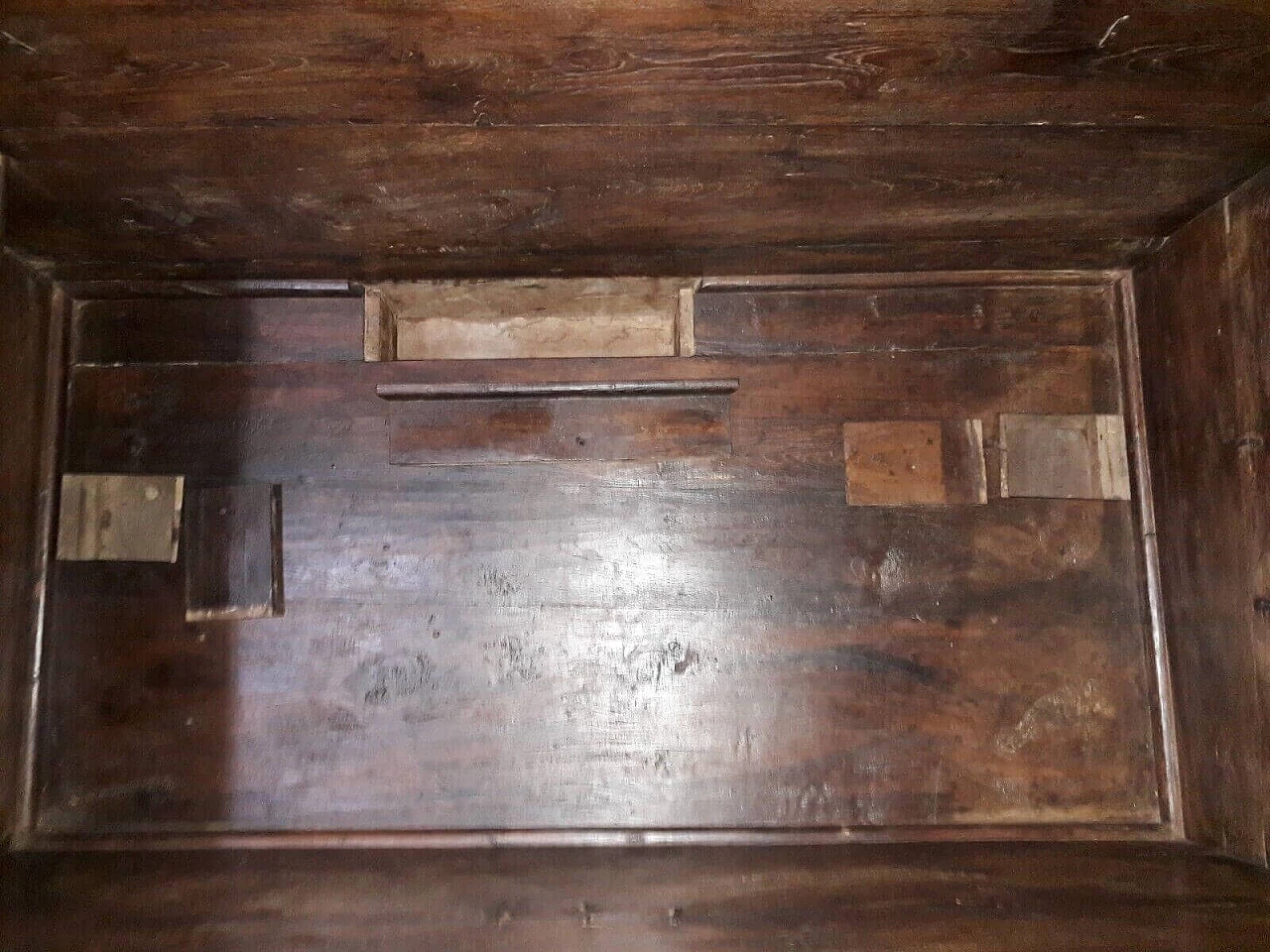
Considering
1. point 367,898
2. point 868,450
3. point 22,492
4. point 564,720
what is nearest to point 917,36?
point 868,450

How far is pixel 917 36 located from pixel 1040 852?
131 centimetres

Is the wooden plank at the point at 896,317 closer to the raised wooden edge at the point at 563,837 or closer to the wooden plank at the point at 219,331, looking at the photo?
the wooden plank at the point at 219,331

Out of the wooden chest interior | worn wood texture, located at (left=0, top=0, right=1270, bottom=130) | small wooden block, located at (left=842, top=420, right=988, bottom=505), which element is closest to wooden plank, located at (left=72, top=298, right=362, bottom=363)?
the wooden chest interior

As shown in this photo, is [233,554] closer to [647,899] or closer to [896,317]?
[647,899]

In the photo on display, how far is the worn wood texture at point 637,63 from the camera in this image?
1.00 m

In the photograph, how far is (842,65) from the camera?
1.07 metres

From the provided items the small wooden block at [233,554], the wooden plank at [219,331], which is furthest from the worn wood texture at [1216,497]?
the small wooden block at [233,554]

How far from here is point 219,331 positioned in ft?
5.30

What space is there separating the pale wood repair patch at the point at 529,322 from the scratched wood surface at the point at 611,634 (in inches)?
5.3

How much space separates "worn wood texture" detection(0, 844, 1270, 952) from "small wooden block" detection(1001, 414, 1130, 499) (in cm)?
64

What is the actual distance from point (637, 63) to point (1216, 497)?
46.5 inches

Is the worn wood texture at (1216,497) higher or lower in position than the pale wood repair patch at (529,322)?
lower

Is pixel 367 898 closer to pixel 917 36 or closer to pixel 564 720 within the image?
pixel 564 720

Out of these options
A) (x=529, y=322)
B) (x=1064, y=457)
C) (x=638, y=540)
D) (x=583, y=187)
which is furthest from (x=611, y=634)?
(x=1064, y=457)
